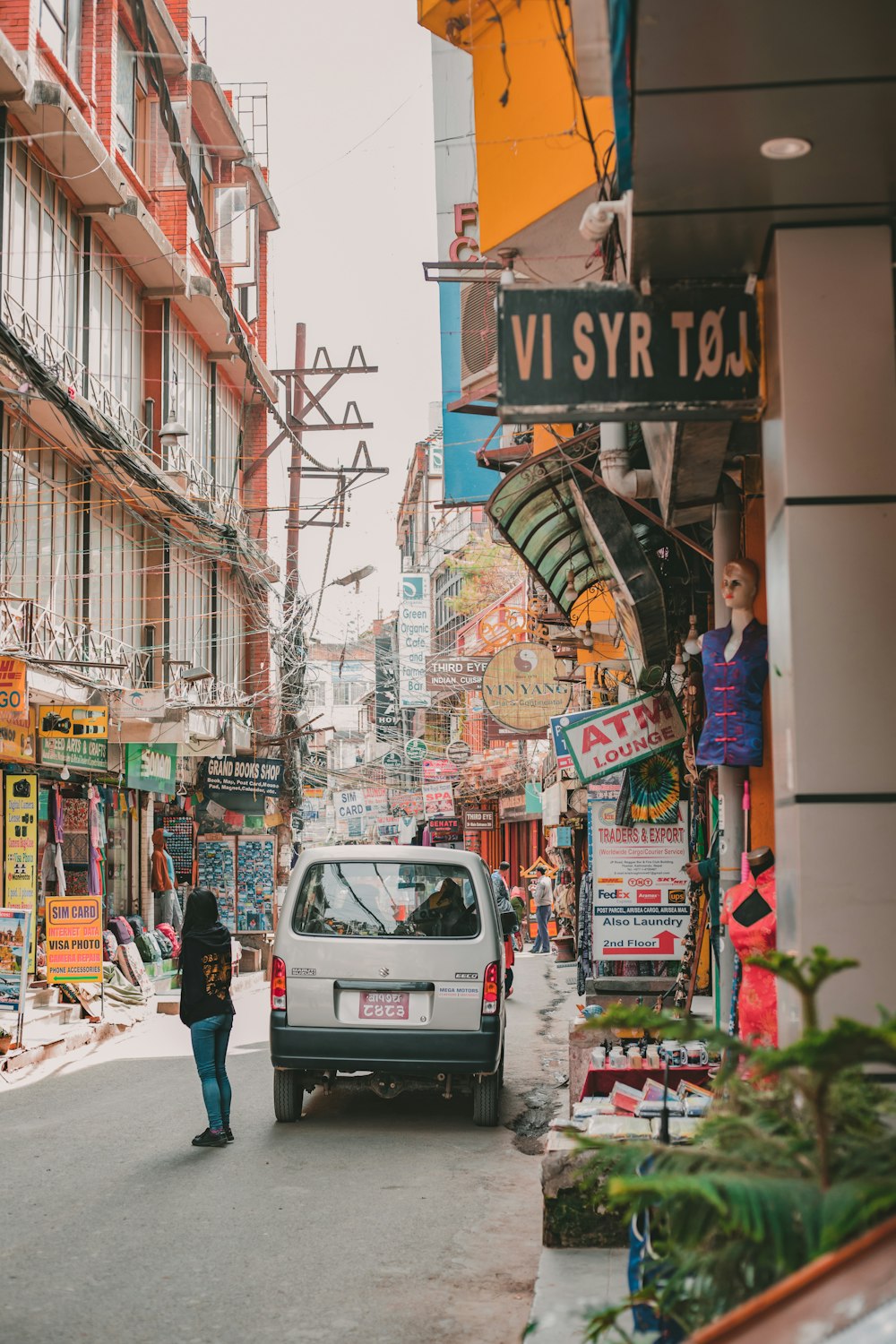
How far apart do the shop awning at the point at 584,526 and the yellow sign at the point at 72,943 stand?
837cm

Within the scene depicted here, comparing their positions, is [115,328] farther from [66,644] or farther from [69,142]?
[66,644]

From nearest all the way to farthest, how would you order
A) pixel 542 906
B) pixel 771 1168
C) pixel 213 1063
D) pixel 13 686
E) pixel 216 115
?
pixel 771 1168
pixel 213 1063
pixel 13 686
pixel 216 115
pixel 542 906

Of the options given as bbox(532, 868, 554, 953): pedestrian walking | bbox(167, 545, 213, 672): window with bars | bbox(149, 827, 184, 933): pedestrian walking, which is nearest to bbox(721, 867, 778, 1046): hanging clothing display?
bbox(149, 827, 184, 933): pedestrian walking

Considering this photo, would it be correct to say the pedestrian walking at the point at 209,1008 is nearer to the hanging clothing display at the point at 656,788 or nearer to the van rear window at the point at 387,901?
the van rear window at the point at 387,901

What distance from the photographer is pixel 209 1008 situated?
31.7 feet

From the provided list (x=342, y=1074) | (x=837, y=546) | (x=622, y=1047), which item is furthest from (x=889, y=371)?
(x=342, y=1074)

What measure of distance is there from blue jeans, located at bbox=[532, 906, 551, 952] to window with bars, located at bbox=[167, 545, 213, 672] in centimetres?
988

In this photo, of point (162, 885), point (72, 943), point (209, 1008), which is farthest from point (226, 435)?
point (209, 1008)

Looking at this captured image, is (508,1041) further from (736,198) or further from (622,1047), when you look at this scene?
(736,198)

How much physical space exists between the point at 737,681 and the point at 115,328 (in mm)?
21116

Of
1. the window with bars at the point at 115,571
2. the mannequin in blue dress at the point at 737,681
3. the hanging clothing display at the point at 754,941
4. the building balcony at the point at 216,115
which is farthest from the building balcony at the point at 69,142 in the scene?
the hanging clothing display at the point at 754,941

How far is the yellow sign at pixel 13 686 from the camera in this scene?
15.6 m

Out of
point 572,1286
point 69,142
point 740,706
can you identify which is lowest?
point 572,1286

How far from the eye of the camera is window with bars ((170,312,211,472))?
94.1 feet
